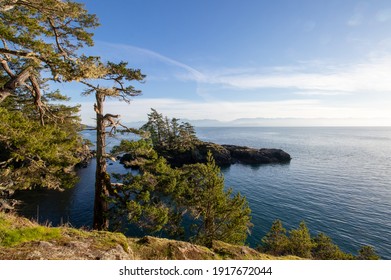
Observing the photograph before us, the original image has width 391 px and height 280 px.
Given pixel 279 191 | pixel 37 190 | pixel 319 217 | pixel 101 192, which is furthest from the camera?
pixel 279 191

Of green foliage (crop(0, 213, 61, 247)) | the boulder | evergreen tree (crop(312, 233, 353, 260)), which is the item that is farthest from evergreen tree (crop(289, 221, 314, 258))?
the boulder

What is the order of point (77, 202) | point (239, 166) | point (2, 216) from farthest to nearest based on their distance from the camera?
point (239, 166) < point (77, 202) < point (2, 216)

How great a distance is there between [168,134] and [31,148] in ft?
222

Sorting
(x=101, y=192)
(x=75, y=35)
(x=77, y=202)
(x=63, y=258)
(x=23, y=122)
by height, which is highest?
(x=75, y=35)

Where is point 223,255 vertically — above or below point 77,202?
above

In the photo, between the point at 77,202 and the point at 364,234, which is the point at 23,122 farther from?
the point at 364,234

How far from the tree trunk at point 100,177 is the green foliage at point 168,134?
58.4 m

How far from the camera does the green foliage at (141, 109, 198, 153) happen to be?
74.9m

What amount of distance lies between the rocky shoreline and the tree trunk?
2076 inches

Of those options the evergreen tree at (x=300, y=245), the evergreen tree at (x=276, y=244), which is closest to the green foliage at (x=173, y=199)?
the evergreen tree at (x=276, y=244)

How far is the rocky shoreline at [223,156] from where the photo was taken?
232 feet

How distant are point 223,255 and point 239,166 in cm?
6582

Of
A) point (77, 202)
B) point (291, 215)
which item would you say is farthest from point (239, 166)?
point (77, 202)

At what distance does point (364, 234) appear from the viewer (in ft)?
94.1
